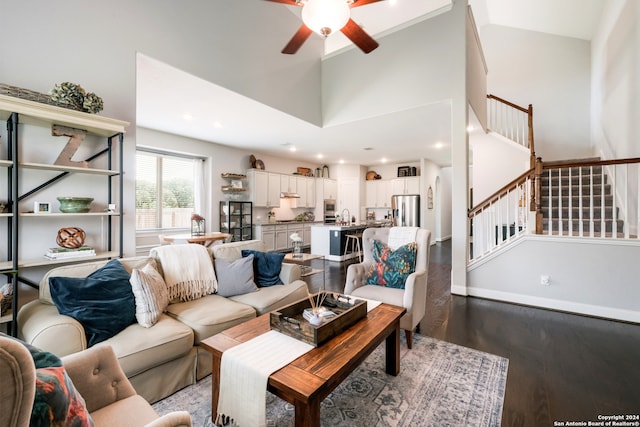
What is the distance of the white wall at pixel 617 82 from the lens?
3656 mm

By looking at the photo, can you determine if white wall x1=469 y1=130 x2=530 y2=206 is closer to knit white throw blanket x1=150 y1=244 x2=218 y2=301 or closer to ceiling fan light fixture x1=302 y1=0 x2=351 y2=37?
ceiling fan light fixture x1=302 y1=0 x2=351 y2=37

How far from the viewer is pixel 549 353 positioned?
233cm

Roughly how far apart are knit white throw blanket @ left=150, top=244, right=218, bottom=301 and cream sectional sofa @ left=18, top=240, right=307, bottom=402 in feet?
0.29

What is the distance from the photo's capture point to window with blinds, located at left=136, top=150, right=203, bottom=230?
5438 millimetres

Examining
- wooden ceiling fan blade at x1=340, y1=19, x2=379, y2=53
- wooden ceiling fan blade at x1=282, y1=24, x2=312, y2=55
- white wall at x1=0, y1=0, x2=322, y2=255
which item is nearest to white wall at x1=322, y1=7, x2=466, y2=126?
white wall at x1=0, y1=0, x2=322, y2=255

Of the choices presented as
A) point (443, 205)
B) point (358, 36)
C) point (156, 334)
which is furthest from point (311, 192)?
point (156, 334)

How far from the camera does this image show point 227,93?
3.68 meters

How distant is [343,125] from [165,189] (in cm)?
388

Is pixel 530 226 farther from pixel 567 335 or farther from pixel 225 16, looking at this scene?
pixel 225 16

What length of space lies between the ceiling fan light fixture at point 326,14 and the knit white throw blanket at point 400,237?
1937 millimetres

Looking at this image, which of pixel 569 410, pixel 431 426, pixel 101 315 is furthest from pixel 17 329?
pixel 569 410

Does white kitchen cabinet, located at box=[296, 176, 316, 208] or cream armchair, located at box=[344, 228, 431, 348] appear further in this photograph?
white kitchen cabinet, located at box=[296, 176, 316, 208]

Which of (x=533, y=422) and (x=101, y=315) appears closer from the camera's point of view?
(x=533, y=422)

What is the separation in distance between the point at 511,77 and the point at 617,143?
3013mm
